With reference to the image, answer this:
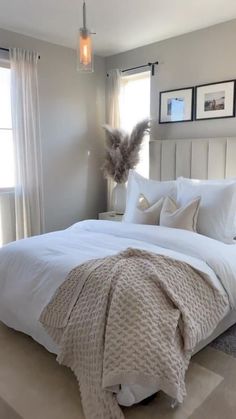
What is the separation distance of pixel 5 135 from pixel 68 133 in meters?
0.83

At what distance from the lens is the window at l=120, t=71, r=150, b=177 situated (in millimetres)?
4121

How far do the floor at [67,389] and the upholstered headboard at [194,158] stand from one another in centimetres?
174

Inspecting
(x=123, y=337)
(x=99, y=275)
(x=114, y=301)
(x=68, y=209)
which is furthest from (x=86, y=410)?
(x=68, y=209)

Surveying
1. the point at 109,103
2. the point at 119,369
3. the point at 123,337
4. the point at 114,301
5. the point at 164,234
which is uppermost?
the point at 109,103

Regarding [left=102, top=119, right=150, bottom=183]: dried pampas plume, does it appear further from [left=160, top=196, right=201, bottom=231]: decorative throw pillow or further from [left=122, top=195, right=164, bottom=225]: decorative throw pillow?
[left=160, top=196, right=201, bottom=231]: decorative throw pillow

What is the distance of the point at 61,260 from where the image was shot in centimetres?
208

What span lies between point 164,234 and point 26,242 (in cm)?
104

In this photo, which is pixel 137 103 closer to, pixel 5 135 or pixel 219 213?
pixel 5 135

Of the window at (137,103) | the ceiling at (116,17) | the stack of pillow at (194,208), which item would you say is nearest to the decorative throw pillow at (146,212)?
the stack of pillow at (194,208)

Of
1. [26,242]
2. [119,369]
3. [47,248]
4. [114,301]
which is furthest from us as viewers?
[26,242]

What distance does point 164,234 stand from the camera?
244cm

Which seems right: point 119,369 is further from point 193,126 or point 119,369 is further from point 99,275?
point 193,126

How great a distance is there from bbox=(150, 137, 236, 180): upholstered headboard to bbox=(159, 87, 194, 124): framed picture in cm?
29

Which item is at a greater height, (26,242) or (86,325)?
(26,242)
